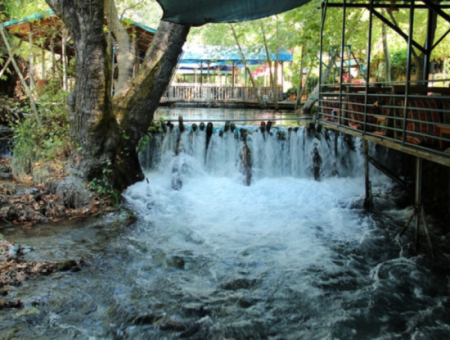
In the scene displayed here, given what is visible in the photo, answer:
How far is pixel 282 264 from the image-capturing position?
23.0ft

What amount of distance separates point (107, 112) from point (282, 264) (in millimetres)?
5151

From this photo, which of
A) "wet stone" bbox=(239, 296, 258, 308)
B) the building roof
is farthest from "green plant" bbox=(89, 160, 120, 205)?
the building roof

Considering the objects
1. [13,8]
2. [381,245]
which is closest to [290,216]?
[381,245]

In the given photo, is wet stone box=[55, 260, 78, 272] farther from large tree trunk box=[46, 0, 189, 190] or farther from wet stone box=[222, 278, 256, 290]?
large tree trunk box=[46, 0, 189, 190]

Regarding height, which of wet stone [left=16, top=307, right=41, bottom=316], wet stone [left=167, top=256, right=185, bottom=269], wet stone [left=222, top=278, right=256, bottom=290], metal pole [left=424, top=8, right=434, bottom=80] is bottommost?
wet stone [left=222, top=278, right=256, bottom=290]

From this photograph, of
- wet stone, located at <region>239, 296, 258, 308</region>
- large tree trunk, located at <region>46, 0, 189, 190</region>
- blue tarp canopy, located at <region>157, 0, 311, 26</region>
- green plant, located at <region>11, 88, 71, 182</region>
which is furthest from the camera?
green plant, located at <region>11, 88, 71, 182</region>

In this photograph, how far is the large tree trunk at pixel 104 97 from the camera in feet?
28.9

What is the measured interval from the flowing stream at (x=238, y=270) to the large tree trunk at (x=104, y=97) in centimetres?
108

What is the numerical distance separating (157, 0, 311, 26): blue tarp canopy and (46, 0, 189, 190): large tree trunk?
1.93 meters

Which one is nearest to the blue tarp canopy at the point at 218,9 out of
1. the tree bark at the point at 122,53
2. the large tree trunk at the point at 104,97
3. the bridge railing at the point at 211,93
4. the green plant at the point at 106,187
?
the large tree trunk at the point at 104,97

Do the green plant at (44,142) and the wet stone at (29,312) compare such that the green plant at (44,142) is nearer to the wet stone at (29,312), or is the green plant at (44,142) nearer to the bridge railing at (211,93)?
the wet stone at (29,312)

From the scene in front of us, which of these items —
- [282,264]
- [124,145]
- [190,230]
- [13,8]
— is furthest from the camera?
[13,8]

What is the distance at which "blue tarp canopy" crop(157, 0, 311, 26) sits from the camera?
6.96 metres

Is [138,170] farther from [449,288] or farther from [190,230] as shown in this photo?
[449,288]
